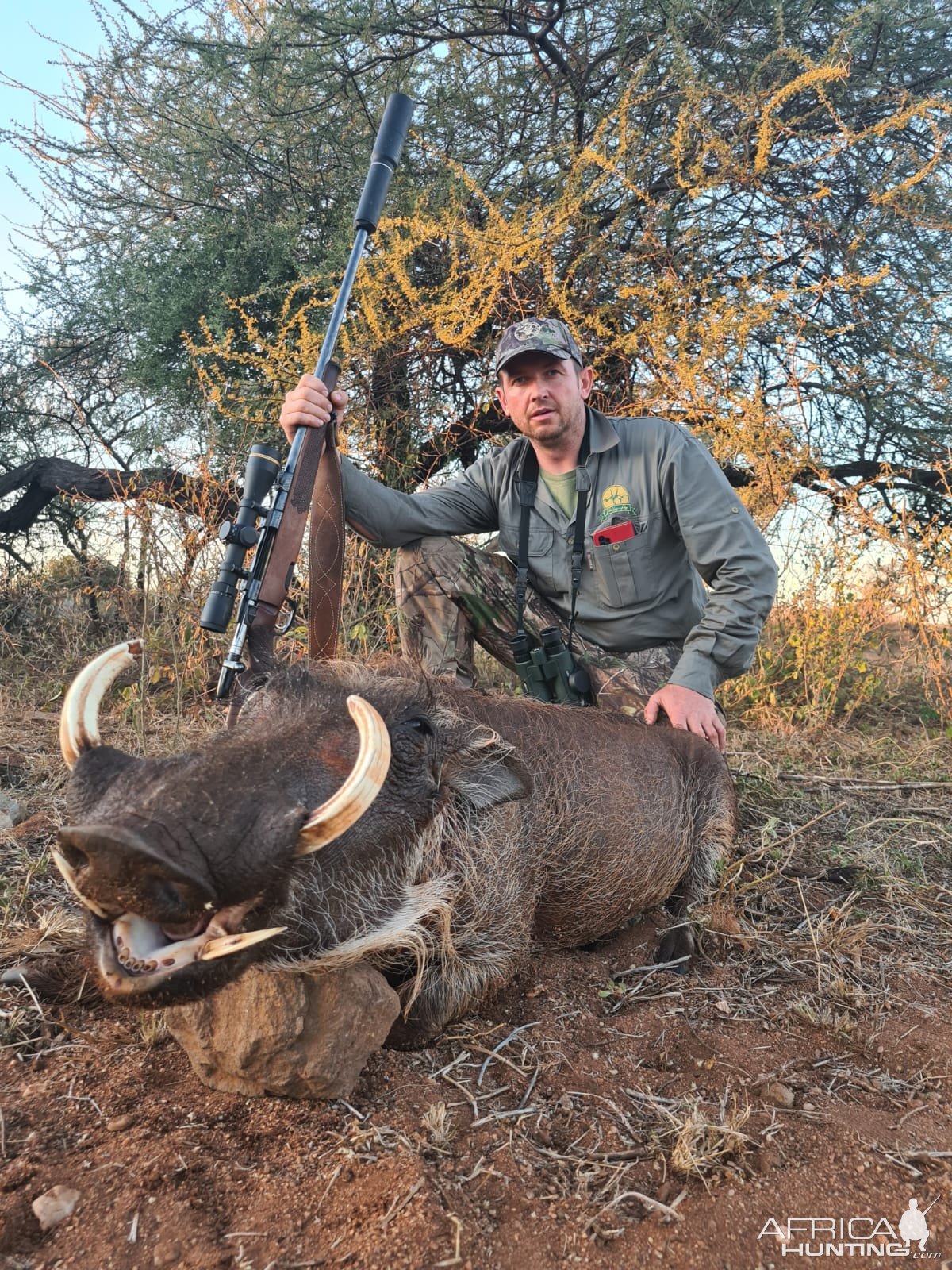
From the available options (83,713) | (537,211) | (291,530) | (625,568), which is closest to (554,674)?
(625,568)

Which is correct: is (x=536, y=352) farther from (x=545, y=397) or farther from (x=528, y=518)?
(x=528, y=518)

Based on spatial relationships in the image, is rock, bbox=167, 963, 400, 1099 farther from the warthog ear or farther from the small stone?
the small stone

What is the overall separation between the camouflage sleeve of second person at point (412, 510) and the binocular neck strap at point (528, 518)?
0.26 metres

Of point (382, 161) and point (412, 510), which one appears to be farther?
point (412, 510)

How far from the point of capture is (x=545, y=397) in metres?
3.53

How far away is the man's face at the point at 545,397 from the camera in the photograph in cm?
354

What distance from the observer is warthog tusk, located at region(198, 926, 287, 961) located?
1.38 metres

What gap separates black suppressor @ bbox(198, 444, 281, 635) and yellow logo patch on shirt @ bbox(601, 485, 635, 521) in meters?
1.44

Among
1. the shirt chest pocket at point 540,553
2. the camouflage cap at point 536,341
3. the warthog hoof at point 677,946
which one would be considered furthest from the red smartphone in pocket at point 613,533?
the warthog hoof at point 677,946

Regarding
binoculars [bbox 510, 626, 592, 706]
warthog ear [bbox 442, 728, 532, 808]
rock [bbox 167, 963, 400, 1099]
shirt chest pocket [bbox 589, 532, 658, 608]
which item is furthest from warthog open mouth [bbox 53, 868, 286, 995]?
shirt chest pocket [bbox 589, 532, 658, 608]

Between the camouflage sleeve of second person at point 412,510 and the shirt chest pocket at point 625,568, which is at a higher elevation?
the camouflage sleeve of second person at point 412,510

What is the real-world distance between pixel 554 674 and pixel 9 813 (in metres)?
2.00

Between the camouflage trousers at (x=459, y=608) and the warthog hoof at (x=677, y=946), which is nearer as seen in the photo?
the warthog hoof at (x=677, y=946)

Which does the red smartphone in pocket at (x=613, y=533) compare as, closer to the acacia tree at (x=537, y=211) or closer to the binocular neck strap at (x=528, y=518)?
the binocular neck strap at (x=528, y=518)
